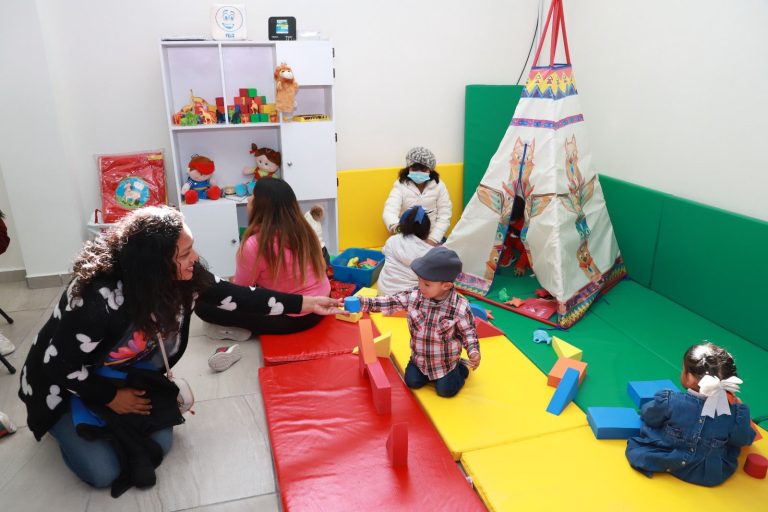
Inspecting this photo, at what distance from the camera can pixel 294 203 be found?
3604 millimetres

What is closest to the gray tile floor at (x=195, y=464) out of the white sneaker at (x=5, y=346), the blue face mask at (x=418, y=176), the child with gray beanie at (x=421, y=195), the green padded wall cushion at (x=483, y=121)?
the white sneaker at (x=5, y=346)

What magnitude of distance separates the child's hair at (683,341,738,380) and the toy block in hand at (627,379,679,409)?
0.55 metres

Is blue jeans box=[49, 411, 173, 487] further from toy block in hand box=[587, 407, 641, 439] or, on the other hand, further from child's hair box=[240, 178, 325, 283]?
toy block in hand box=[587, 407, 641, 439]

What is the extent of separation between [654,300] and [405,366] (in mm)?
2225

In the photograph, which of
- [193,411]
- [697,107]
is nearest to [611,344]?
[697,107]

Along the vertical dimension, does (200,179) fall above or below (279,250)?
above

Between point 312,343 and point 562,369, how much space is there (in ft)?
5.14

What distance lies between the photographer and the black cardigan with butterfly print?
234 centimetres

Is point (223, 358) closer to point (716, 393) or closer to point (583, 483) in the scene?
point (583, 483)

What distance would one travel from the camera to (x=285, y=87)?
4617 millimetres

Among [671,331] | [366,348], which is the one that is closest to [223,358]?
[366,348]

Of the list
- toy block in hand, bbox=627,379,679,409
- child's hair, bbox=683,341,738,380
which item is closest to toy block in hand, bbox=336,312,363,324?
toy block in hand, bbox=627,379,679,409

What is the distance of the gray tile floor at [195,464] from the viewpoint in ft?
8.12

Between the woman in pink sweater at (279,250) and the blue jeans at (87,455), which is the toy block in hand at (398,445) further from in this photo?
the woman in pink sweater at (279,250)
